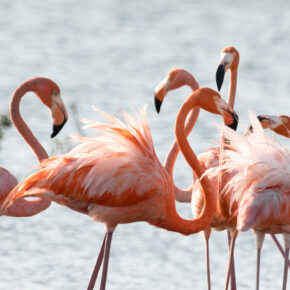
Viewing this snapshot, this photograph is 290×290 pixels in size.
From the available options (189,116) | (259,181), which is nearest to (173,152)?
(189,116)

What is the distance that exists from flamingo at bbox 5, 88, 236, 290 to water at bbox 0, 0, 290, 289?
3.14ft

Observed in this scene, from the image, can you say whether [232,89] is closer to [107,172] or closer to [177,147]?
[177,147]

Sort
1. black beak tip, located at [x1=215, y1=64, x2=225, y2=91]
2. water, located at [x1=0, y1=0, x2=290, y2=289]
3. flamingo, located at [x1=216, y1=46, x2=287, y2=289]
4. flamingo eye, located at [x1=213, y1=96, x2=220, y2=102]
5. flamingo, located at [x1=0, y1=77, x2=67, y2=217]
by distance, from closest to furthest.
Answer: flamingo eye, located at [x1=213, y1=96, x2=220, y2=102], flamingo, located at [x1=216, y1=46, x2=287, y2=289], black beak tip, located at [x1=215, y1=64, x2=225, y2=91], flamingo, located at [x1=0, y1=77, x2=67, y2=217], water, located at [x1=0, y1=0, x2=290, y2=289]

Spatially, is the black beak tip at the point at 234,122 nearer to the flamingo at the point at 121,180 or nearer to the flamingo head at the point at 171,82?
the flamingo at the point at 121,180

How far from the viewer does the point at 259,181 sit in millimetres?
5352

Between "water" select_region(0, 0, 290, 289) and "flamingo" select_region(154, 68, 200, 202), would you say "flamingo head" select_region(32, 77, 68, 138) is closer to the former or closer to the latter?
"flamingo" select_region(154, 68, 200, 202)

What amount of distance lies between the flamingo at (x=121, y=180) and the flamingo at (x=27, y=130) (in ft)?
1.65

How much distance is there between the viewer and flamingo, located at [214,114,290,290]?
17.5 ft

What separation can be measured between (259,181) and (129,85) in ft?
23.4

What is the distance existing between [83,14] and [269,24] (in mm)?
3462

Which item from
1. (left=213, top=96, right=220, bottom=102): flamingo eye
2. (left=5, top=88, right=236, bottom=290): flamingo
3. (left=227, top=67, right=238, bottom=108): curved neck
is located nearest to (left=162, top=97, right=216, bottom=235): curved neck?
(left=5, top=88, right=236, bottom=290): flamingo

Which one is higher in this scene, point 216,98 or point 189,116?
point 216,98

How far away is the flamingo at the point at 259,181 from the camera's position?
210 inches

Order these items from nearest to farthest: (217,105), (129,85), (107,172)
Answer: (107,172) → (217,105) → (129,85)
